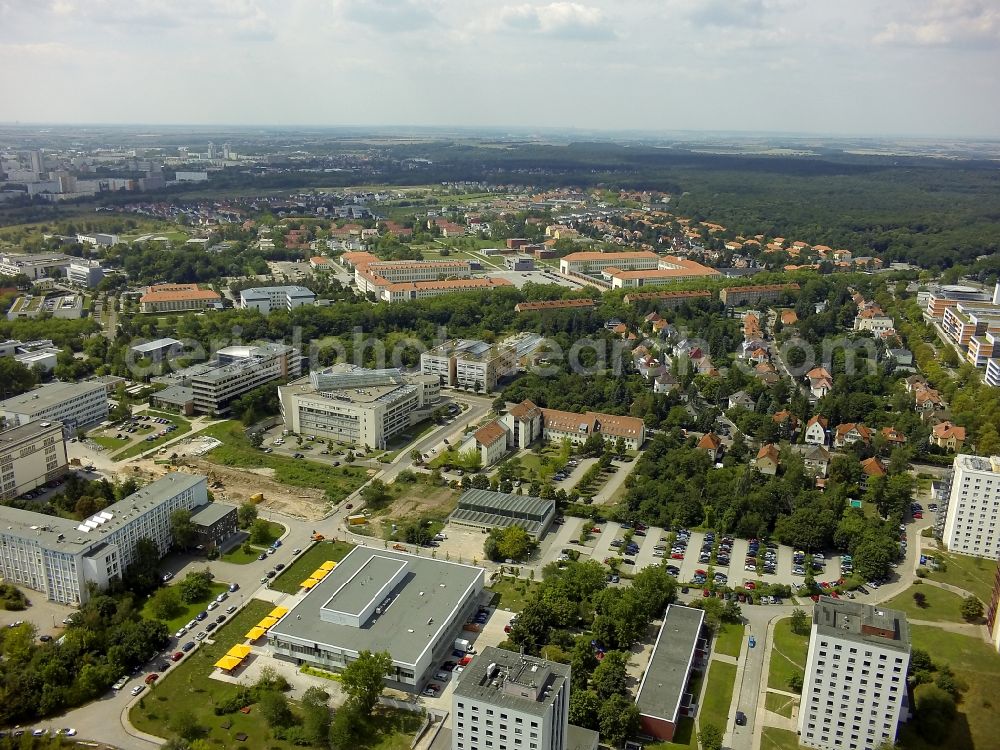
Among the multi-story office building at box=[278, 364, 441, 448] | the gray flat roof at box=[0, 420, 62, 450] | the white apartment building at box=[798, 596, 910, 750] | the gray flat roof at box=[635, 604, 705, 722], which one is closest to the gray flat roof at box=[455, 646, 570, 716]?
the gray flat roof at box=[635, 604, 705, 722]

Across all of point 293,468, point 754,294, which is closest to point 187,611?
point 293,468

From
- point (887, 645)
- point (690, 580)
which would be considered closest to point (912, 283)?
point (690, 580)

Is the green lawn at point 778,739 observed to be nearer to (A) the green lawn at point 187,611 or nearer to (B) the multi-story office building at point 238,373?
(A) the green lawn at point 187,611

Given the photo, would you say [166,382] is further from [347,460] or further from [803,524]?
[803,524]

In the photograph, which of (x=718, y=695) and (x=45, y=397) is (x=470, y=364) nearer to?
(x=45, y=397)

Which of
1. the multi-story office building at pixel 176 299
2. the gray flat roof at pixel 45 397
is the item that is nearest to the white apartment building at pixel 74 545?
the gray flat roof at pixel 45 397

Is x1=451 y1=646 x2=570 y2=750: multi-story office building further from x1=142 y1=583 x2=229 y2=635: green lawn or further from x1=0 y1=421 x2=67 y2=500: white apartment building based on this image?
x1=0 y1=421 x2=67 y2=500: white apartment building
